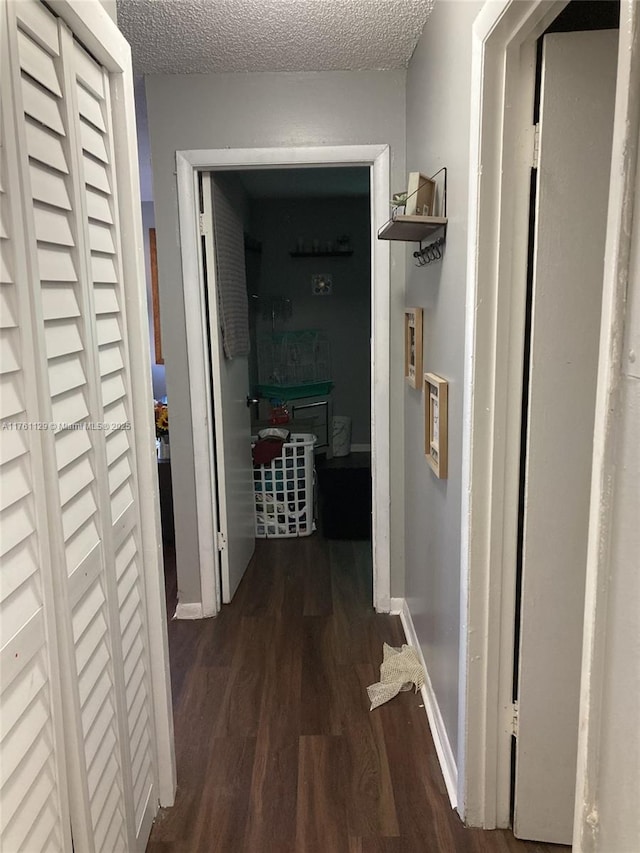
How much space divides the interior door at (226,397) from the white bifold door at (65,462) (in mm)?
1332

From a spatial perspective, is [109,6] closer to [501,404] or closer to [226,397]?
[501,404]

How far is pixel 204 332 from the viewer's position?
2.79 m

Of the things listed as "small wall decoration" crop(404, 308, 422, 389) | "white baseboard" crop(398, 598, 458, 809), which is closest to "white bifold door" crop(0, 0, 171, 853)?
"white baseboard" crop(398, 598, 458, 809)

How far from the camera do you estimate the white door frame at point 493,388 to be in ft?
4.60

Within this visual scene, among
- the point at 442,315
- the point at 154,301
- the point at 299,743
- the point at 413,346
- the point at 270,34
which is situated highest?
the point at 270,34

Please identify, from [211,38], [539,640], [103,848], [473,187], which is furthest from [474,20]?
[103,848]

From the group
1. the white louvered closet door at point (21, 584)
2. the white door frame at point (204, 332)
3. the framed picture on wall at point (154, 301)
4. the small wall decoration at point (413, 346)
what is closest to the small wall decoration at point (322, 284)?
the framed picture on wall at point (154, 301)

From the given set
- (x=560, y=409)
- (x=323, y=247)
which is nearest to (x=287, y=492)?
(x=323, y=247)

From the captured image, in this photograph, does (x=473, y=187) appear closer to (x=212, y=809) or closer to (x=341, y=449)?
(x=212, y=809)

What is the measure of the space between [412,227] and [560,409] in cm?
81

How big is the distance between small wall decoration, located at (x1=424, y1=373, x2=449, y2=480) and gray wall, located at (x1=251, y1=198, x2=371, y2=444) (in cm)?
342

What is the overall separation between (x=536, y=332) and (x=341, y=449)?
3590mm

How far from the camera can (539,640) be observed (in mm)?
1592

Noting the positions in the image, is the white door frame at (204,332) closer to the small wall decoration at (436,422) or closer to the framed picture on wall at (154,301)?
the small wall decoration at (436,422)
